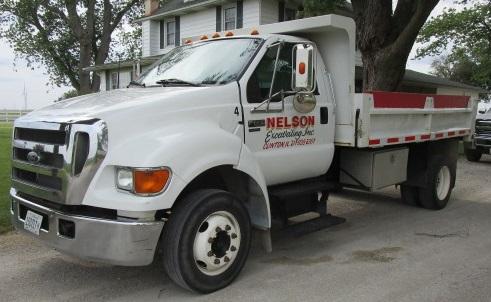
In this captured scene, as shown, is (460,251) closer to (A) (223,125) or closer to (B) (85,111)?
(A) (223,125)

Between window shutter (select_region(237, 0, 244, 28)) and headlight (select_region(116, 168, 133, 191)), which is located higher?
window shutter (select_region(237, 0, 244, 28))

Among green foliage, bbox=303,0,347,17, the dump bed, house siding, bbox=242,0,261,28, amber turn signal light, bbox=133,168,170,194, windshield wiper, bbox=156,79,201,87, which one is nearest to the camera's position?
amber turn signal light, bbox=133,168,170,194

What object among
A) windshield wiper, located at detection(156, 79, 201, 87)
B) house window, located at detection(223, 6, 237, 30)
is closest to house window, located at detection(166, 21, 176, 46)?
house window, located at detection(223, 6, 237, 30)

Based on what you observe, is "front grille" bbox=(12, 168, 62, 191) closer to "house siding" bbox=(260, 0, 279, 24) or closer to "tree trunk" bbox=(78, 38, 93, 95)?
"house siding" bbox=(260, 0, 279, 24)

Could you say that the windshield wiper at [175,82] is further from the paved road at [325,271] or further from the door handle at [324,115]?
the paved road at [325,271]

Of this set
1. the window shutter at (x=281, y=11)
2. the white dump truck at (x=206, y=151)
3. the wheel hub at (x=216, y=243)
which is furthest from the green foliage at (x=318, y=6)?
the window shutter at (x=281, y=11)

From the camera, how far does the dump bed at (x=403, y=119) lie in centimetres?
612

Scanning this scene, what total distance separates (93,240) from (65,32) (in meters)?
34.3

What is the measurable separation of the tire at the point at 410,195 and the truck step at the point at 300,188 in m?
2.55

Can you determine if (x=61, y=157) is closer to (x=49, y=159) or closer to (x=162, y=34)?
(x=49, y=159)

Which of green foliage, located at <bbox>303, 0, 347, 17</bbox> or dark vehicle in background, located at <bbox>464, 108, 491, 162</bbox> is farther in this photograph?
dark vehicle in background, located at <bbox>464, 108, 491, 162</bbox>

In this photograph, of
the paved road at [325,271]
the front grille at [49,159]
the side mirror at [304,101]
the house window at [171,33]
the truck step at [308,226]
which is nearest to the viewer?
the front grille at [49,159]

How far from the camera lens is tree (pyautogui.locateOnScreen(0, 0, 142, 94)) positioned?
3061 cm

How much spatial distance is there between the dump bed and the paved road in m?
1.22
